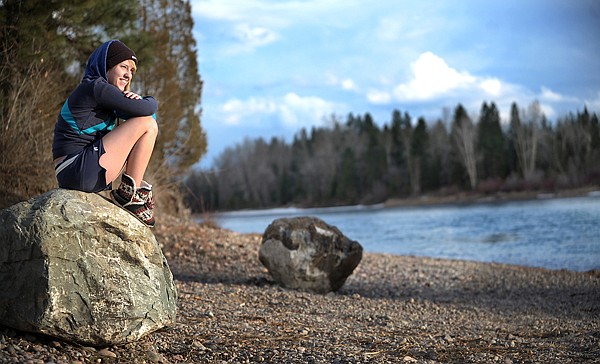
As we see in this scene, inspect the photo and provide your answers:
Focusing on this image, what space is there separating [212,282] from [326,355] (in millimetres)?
4576

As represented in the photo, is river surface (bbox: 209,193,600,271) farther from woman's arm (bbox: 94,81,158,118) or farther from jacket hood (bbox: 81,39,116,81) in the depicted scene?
woman's arm (bbox: 94,81,158,118)

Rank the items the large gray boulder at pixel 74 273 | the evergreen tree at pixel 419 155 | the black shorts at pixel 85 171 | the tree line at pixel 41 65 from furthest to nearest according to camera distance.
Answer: the evergreen tree at pixel 419 155 → the tree line at pixel 41 65 → the black shorts at pixel 85 171 → the large gray boulder at pixel 74 273

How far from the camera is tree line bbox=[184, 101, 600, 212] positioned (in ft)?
168

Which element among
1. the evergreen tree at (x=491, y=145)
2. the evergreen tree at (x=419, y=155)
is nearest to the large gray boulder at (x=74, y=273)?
the evergreen tree at (x=491, y=145)

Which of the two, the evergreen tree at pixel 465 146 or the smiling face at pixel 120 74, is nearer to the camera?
the smiling face at pixel 120 74

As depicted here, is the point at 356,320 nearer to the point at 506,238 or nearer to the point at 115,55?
the point at 115,55

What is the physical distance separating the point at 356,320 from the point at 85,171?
10.9 feet

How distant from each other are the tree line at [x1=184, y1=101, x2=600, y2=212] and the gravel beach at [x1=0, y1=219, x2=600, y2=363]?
33.2m

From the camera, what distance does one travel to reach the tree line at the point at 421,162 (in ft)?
168

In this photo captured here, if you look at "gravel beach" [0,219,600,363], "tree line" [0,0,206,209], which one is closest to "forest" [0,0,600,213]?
"tree line" [0,0,206,209]

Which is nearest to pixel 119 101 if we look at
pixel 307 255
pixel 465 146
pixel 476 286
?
pixel 307 255

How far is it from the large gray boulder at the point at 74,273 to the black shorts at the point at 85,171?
0.12 meters

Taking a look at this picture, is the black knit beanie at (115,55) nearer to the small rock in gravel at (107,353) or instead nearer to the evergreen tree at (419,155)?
the small rock in gravel at (107,353)

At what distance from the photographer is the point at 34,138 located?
888 cm
